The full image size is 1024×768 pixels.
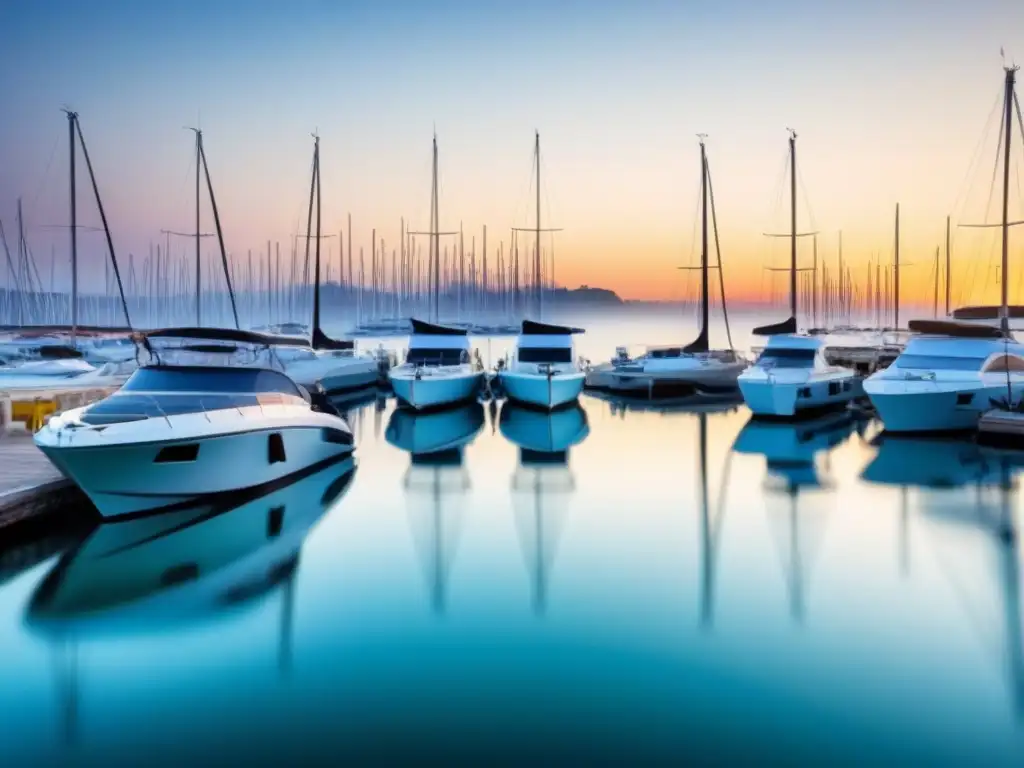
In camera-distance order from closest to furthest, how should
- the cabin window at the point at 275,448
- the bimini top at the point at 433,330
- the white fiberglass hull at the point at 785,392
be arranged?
the cabin window at the point at 275,448 < the white fiberglass hull at the point at 785,392 < the bimini top at the point at 433,330

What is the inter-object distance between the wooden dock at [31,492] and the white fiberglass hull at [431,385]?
12574 millimetres

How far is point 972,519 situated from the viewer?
44.9 feet

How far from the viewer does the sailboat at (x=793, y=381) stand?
2438 cm

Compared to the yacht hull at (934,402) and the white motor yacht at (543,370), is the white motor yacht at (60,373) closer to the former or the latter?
the white motor yacht at (543,370)

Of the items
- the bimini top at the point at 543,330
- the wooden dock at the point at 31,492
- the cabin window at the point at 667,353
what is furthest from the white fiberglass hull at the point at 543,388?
the wooden dock at the point at 31,492

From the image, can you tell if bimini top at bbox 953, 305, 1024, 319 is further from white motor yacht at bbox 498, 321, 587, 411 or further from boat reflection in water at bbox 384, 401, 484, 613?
boat reflection in water at bbox 384, 401, 484, 613

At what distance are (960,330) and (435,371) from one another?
48.0 ft

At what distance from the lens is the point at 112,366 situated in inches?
1093

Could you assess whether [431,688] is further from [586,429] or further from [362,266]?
[362,266]

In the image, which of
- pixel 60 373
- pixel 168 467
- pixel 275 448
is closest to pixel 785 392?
pixel 275 448

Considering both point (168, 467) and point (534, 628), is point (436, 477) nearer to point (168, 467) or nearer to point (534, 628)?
point (168, 467)

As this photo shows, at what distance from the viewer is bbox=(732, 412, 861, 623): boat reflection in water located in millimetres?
11418

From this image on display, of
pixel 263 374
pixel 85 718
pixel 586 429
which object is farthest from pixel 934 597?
pixel 586 429

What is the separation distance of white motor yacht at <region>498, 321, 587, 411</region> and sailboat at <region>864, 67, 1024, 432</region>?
341 inches
